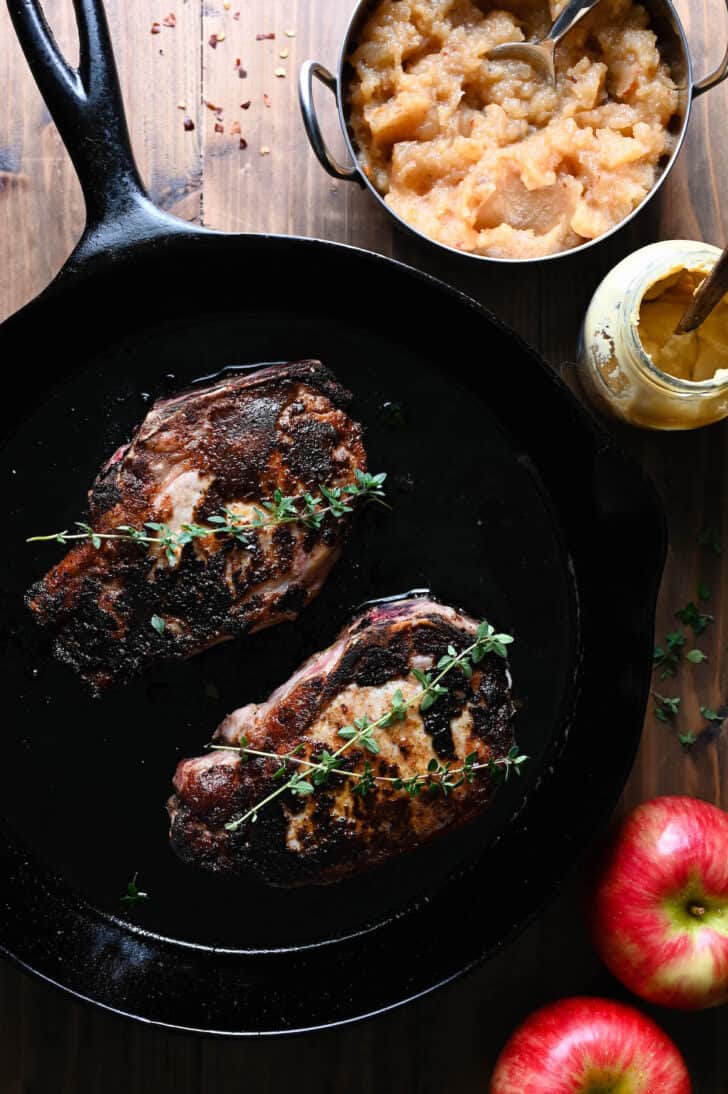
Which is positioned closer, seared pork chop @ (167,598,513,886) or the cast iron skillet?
seared pork chop @ (167,598,513,886)

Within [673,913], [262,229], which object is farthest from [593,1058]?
[262,229]

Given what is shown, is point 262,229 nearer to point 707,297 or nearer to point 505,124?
point 505,124

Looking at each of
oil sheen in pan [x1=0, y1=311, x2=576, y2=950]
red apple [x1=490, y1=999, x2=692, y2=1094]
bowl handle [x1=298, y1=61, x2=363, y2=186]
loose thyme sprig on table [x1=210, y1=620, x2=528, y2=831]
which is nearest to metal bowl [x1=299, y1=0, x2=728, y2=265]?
bowl handle [x1=298, y1=61, x2=363, y2=186]

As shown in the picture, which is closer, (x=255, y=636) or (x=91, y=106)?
(x=91, y=106)

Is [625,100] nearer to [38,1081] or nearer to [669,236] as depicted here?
[669,236]

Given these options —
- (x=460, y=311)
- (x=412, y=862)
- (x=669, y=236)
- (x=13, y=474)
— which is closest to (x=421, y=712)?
(x=412, y=862)

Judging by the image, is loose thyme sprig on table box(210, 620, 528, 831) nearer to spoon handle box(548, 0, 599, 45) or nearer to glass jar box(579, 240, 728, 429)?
glass jar box(579, 240, 728, 429)

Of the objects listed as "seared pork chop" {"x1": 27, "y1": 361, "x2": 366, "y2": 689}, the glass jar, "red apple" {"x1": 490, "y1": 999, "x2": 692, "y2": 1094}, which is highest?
the glass jar
